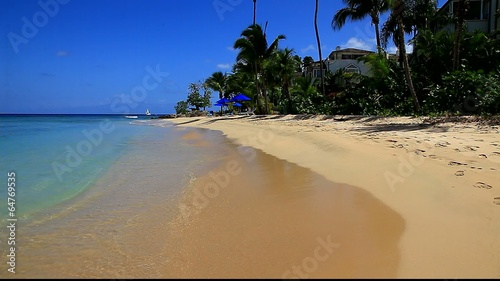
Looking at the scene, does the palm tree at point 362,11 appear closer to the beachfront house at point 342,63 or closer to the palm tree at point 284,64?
the palm tree at point 284,64

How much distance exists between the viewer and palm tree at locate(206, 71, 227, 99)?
165 feet

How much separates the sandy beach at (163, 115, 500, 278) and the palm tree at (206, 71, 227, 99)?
44489mm

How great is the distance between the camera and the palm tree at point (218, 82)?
5025cm

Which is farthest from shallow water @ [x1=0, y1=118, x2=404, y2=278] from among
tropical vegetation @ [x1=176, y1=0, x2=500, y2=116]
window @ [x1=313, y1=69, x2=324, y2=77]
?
window @ [x1=313, y1=69, x2=324, y2=77]

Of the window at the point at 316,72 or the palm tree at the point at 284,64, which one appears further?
the window at the point at 316,72

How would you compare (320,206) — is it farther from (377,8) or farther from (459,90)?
(377,8)

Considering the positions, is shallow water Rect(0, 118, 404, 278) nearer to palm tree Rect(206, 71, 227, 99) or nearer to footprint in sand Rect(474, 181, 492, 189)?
footprint in sand Rect(474, 181, 492, 189)

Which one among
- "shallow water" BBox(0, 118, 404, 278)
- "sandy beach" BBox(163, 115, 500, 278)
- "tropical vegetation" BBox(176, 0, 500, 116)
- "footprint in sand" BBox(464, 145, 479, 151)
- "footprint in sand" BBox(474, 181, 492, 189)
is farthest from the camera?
"tropical vegetation" BBox(176, 0, 500, 116)

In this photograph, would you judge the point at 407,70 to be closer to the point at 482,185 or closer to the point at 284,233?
the point at 482,185

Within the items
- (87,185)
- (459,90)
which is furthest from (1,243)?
(459,90)

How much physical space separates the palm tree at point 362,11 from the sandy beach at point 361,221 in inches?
780

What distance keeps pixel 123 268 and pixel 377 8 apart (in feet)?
83.6

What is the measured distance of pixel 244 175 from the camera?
6.60 meters

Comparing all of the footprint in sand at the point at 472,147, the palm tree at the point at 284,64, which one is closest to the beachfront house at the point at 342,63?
the palm tree at the point at 284,64
